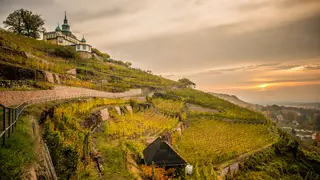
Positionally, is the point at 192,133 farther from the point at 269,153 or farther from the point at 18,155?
the point at 18,155

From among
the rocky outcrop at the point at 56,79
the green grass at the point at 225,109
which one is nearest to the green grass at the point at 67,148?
the rocky outcrop at the point at 56,79

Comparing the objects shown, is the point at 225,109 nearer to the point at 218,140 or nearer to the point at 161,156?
the point at 218,140

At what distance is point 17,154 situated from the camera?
4402mm

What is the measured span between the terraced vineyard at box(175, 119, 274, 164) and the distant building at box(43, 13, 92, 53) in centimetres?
3128

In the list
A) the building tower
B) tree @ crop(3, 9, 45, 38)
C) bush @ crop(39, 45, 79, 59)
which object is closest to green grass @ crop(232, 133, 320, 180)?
bush @ crop(39, 45, 79, 59)

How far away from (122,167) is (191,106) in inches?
957

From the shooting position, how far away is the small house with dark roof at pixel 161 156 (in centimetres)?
1079

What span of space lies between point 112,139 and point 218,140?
9.28 metres

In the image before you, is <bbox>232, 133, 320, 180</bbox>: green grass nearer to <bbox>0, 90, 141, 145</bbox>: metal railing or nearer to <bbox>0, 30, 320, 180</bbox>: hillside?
<bbox>0, 30, 320, 180</bbox>: hillside

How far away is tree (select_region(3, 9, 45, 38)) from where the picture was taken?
35.8 m

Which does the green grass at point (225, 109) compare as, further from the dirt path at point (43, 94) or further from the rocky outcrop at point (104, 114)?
the rocky outcrop at point (104, 114)

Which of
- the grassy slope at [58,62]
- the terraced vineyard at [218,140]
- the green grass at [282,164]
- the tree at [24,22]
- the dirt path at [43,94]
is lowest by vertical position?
the green grass at [282,164]

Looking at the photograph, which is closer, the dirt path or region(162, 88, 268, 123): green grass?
the dirt path

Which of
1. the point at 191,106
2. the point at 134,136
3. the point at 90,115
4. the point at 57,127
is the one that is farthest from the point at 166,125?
the point at 191,106
